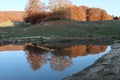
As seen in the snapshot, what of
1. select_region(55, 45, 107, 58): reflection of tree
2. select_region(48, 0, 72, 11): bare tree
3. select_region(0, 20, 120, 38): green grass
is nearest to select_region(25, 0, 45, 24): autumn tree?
select_region(48, 0, 72, 11): bare tree

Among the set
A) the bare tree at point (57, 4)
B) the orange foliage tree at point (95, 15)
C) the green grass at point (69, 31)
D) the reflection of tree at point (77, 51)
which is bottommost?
the reflection of tree at point (77, 51)

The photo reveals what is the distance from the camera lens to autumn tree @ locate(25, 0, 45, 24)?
7594cm

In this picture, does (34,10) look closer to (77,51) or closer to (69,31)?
(69,31)

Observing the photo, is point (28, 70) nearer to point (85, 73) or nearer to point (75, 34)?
point (85, 73)

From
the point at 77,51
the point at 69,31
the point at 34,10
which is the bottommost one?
the point at 77,51

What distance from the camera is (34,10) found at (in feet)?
250

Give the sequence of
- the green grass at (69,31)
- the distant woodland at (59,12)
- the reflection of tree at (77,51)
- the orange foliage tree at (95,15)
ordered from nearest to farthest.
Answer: the reflection of tree at (77,51) < the green grass at (69,31) < the distant woodland at (59,12) < the orange foliage tree at (95,15)


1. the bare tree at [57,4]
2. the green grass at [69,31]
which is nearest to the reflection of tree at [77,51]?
the green grass at [69,31]

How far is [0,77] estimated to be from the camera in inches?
750

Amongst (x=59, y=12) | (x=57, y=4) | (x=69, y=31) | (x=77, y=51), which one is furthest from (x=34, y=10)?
(x=77, y=51)

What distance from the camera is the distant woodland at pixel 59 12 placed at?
6962cm

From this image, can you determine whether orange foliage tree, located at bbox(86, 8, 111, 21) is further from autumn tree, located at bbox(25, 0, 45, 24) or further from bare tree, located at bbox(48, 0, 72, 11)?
autumn tree, located at bbox(25, 0, 45, 24)

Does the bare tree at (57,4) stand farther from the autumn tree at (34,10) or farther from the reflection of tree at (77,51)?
the reflection of tree at (77,51)

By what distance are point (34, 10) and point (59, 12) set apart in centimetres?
850
